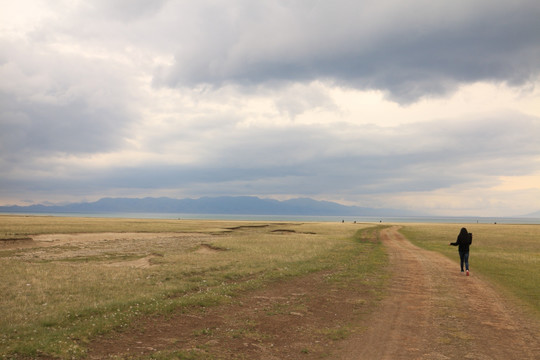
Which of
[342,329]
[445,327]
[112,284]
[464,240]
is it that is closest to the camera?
[342,329]

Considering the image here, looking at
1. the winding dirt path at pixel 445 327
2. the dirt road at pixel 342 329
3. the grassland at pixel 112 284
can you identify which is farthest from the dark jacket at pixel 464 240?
the grassland at pixel 112 284

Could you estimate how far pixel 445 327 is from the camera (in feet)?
42.0

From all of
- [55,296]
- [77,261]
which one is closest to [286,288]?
[55,296]

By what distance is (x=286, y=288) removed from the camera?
20.3 m

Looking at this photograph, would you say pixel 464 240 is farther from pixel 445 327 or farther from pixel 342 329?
pixel 342 329

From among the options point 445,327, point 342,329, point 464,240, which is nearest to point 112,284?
point 342,329

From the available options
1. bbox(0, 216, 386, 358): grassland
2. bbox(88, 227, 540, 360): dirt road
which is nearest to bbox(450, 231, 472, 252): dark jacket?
bbox(88, 227, 540, 360): dirt road

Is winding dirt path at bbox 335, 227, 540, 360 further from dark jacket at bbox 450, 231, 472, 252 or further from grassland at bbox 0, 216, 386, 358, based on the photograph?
grassland at bbox 0, 216, 386, 358

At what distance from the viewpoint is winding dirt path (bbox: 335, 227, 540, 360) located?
1034 cm

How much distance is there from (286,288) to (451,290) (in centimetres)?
976

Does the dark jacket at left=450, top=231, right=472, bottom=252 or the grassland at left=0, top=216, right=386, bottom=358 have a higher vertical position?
the dark jacket at left=450, top=231, right=472, bottom=252

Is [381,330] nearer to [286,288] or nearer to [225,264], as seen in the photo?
[286,288]

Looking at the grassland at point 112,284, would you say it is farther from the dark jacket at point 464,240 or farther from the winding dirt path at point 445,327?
the dark jacket at point 464,240

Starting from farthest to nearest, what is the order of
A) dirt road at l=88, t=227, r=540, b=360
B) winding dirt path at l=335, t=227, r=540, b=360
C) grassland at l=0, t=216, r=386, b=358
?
grassland at l=0, t=216, r=386, b=358 → dirt road at l=88, t=227, r=540, b=360 → winding dirt path at l=335, t=227, r=540, b=360
